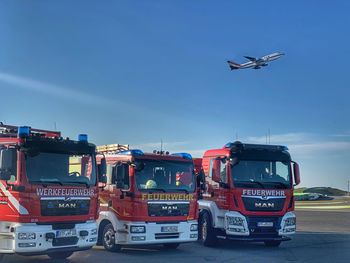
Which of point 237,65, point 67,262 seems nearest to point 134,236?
point 67,262

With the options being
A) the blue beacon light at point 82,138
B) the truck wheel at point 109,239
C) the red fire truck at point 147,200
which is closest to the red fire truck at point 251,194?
the red fire truck at point 147,200

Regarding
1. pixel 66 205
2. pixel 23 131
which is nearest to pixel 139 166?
pixel 66 205

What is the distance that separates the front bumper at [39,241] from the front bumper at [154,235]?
1.79 m

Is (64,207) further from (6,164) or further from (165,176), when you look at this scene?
(165,176)

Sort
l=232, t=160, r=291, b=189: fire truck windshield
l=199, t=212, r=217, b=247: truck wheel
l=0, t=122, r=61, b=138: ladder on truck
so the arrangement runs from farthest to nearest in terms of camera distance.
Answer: l=199, t=212, r=217, b=247: truck wheel → l=232, t=160, r=291, b=189: fire truck windshield → l=0, t=122, r=61, b=138: ladder on truck

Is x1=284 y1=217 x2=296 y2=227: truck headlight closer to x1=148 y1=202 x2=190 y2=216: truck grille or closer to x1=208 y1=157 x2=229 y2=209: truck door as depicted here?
x1=208 y1=157 x2=229 y2=209: truck door

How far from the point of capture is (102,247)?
1391cm

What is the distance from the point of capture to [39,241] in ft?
33.0

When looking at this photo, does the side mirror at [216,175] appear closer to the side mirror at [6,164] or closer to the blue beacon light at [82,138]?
the blue beacon light at [82,138]

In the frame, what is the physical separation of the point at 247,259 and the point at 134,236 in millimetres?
2809

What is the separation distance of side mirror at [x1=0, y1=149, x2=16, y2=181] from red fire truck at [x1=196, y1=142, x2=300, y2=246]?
20.5 ft

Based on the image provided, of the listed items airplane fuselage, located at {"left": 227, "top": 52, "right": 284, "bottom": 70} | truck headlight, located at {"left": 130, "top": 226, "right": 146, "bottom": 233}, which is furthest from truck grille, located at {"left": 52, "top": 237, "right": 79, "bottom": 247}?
airplane fuselage, located at {"left": 227, "top": 52, "right": 284, "bottom": 70}

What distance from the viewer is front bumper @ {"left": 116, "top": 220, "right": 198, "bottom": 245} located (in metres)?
12.5

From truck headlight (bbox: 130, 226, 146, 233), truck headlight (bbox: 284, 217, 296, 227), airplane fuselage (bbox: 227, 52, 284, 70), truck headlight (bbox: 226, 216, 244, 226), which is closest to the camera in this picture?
truck headlight (bbox: 130, 226, 146, 233)
